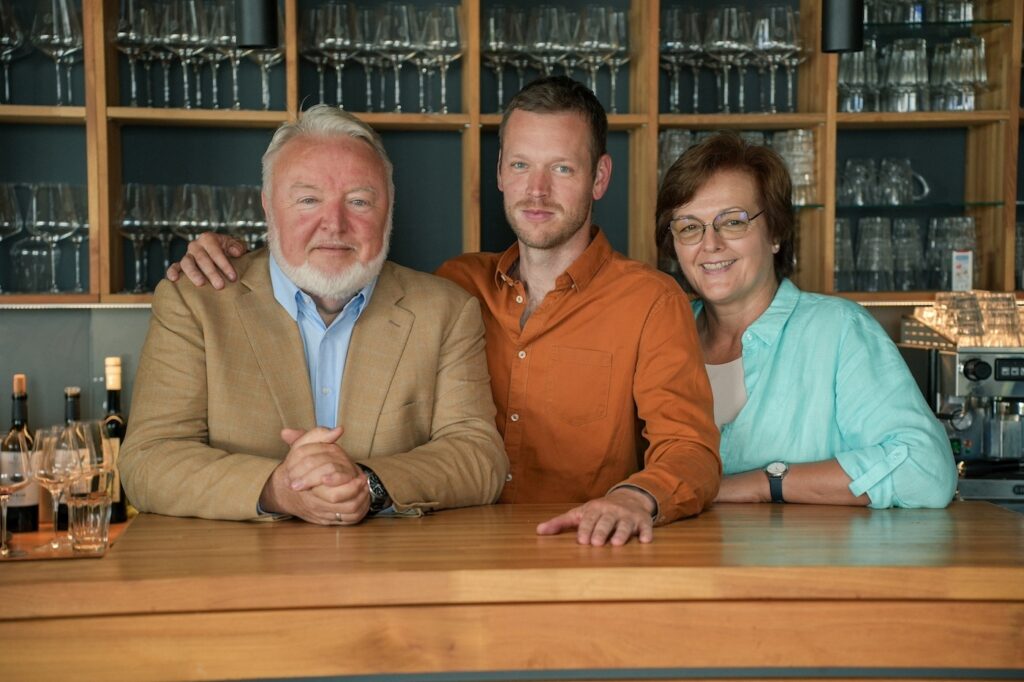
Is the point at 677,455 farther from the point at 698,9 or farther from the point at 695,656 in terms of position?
the point at 698,9

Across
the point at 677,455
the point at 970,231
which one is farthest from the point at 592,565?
the point at 970,231

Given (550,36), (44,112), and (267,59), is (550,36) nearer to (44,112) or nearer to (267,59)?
(267,59)

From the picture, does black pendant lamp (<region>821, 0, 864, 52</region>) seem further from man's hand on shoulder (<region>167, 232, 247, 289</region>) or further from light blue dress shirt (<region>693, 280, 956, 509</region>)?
man's hand on shoulder (<region>167, 232, 247, 289</region>)

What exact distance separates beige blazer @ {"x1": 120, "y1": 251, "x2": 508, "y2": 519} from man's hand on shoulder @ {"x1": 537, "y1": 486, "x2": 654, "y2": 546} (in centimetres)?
30

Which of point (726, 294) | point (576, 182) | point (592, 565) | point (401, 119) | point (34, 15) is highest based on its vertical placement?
point (34, 15)

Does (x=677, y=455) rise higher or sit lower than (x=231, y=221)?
lower

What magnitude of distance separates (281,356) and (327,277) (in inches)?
7.9

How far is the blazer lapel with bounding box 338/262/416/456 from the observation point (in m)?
2.39

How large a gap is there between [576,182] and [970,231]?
2019 millimetres

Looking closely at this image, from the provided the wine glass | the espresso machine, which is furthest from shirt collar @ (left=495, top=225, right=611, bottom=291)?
the espresso machine

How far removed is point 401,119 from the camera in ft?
12.8

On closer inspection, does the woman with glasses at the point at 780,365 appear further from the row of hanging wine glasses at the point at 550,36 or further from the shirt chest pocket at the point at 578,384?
the row of hanging wine glasses at the point at 550,36

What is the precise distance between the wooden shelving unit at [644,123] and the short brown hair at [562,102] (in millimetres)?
1146

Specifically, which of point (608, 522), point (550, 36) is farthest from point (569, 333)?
point (550, 36)
